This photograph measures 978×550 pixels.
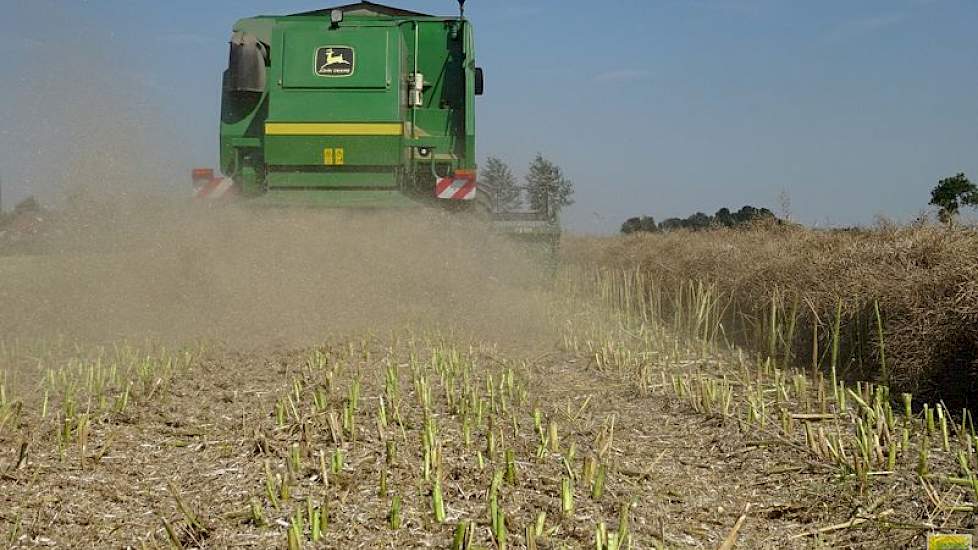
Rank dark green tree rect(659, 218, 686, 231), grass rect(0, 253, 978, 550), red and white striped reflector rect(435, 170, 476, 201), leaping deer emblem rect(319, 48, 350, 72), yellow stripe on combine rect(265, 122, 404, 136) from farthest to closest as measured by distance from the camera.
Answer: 1. dark green tree rect(659, 218, 686, 231)
2. leaping deer emblem rect(319, 48, 350, 72)
3. red and white striped reflector rect(435, 170, 476, 201)
4. yellow stripe on combine rect(265, 122, 404, 136)
5. grass rect(0, 253, 978, 550)

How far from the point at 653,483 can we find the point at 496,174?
9364 millimetres

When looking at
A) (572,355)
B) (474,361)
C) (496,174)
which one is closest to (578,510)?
(474,361)

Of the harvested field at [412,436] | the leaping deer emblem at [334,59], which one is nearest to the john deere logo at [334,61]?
the leaping deer emblem at [334,59]

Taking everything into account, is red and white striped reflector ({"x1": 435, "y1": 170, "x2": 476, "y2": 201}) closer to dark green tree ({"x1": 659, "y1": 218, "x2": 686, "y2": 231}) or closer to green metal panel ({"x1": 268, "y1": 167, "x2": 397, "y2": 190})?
green metal panel ({"x1": 268, "y1": 167, "x2": 397, "y2": 190})

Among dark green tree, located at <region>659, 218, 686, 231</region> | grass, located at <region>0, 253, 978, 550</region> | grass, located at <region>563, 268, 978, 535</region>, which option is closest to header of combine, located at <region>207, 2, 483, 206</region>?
grass, located at <region>563, 268, 978, 535</region>

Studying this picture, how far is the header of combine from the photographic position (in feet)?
30.2

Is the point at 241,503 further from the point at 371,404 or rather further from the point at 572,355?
the point at 572,355

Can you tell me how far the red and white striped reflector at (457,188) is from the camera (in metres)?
9.37

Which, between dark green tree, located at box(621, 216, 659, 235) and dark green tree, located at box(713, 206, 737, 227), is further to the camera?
dark green tree, located at box(621, 216, 659, 235)

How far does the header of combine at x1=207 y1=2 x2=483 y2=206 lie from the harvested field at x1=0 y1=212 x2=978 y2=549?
1437 mm

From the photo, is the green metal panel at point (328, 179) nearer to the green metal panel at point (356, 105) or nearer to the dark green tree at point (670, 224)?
the green metal panel at point (356, 105)

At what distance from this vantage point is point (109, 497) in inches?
132

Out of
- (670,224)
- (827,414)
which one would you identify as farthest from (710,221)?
(827,414)

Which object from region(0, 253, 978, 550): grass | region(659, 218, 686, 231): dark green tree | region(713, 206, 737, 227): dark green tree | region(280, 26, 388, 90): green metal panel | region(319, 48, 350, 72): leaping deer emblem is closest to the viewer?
region(0, 253, 978, 550): grass
